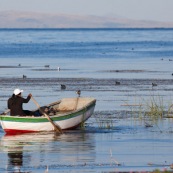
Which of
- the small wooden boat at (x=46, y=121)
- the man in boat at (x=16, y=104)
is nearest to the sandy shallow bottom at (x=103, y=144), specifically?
the small wooden boat at (x=46, y=121)

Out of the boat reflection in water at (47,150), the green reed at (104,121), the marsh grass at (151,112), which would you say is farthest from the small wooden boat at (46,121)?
the marsh grass at (151,112)

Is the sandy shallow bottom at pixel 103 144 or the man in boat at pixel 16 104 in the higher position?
the man in boat at pixel 16 104

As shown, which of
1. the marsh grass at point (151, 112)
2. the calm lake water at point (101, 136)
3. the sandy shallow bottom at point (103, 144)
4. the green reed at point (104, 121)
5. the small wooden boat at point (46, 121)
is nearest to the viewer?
the sandy shallow bottom at point (103, 144)

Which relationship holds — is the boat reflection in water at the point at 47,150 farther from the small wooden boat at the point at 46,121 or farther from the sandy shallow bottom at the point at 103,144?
the small wooden boat at the point at 46,121

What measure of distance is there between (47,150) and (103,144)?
203cm

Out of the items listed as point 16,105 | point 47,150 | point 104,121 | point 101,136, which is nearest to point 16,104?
point 16,105

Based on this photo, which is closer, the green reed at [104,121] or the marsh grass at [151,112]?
the green reed at [104,121]

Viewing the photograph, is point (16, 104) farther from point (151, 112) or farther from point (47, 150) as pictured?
point (151, 112)

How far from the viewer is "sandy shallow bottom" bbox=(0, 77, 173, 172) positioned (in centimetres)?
1925

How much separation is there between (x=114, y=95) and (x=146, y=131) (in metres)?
10.8

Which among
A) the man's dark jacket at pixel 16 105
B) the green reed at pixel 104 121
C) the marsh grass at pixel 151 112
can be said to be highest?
the man's dark jacket at pixel 16 105

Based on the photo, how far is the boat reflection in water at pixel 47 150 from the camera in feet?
63.9

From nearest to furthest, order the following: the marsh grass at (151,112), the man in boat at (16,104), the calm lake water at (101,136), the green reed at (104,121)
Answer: the calm lake water at (101,136) → the man in boat at (16,104) → the green reed at (104,121) → the marsh grass at (151,112)

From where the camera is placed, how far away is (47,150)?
22.0 meters
